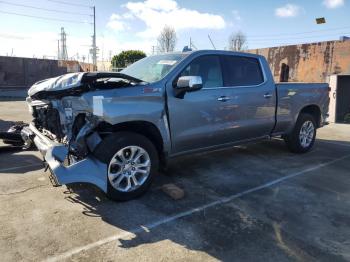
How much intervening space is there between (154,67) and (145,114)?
1.12 metres

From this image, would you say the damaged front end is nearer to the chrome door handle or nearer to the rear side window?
the chrome door handle

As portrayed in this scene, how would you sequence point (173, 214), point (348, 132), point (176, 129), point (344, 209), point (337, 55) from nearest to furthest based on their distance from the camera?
point (173, 214)
point (344, 209)
point (176, 129)
point (348, 132)
point (337, 55)

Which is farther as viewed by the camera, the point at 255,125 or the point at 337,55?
the point at 337,55

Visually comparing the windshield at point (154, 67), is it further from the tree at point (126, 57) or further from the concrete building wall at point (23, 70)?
the tree at point (126, 57)

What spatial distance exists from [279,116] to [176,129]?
2487 millimetres

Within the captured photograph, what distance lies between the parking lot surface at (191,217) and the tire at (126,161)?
0.53 ft

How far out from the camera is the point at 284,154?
7.00m

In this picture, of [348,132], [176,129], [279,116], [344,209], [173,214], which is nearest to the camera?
[173,214]

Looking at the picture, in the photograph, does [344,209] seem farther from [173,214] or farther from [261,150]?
[261,150]

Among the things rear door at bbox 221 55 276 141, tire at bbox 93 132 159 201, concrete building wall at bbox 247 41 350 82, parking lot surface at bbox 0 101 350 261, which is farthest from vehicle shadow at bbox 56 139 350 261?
concrete building wall at bbox 247 41 350 82

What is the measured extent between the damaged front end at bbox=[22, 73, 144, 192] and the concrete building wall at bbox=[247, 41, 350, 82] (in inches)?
649

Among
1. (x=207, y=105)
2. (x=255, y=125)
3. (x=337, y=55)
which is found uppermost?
(x=337, y=55)

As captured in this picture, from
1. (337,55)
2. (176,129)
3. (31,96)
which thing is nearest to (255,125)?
(176,129)

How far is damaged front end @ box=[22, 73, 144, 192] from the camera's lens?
12.7 feet
